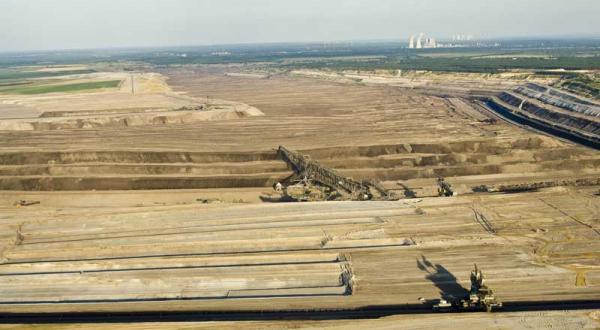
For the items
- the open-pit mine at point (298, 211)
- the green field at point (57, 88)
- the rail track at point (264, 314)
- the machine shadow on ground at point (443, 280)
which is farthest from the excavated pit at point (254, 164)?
the green field at point (57, 88)

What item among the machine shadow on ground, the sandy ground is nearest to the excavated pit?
the machine shadow on ground

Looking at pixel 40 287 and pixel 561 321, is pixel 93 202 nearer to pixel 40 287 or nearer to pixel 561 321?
pixel 40 287

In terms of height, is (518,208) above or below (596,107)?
below

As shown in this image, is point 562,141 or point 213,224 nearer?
point 213,224

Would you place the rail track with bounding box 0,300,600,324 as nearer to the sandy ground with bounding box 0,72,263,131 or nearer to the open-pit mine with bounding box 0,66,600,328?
the open-pit mine with bounding box 0,66,600,328

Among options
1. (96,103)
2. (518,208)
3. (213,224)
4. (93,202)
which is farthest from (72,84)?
(518,208)

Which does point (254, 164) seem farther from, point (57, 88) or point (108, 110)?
point (57, 88)

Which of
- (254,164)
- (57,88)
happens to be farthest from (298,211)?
(57,88)
